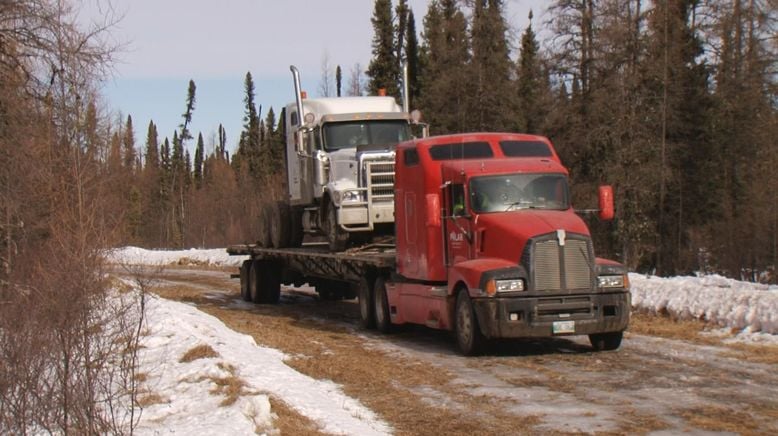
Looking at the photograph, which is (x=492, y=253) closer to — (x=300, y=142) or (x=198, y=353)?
(x=198, y=353)

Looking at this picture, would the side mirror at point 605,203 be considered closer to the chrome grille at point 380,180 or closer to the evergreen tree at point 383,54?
the chrome grille at point 380,180

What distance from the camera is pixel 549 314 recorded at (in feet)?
42.1

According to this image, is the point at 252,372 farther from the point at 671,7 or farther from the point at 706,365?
the point at 671,7

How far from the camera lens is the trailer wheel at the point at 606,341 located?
13.4 m

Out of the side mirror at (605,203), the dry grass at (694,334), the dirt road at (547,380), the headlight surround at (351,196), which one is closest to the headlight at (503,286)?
the dirt road at (547,380)

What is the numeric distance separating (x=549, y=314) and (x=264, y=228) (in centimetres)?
Answer: 1119

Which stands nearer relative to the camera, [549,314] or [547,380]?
[547,380]

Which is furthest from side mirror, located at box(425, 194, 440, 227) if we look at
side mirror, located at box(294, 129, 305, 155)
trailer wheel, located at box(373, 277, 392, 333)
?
side mirror, located at box(294, 129, 305, 155)

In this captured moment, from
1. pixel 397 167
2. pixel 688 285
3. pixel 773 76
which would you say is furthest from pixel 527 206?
pixel 773 76

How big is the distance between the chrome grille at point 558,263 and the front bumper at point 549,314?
18 cm

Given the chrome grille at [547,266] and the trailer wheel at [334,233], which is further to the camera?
the trailer wheel at [334,233]

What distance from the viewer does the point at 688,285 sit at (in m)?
17.5

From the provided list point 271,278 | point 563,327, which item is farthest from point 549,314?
point 271,278

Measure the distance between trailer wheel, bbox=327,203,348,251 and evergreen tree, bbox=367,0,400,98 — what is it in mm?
48506
